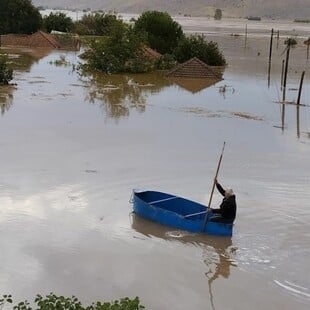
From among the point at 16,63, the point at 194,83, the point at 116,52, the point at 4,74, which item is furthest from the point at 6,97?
Result: the point at 16,63

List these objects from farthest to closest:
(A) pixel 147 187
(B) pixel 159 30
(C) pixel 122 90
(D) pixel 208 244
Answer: (B) pixel 159 30, (C) pixel 122 90, (A) pixel 147 187, (D) pixel 208 244

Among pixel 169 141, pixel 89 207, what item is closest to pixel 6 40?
pixel 169 141

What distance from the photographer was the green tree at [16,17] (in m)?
55.5

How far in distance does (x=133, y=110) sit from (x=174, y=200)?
13025 millimetres

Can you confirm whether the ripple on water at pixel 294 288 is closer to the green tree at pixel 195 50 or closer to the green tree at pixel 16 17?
the green tree at pixel 195 50

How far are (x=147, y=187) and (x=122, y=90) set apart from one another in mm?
16819

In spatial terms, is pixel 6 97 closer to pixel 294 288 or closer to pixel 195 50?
pixel 195 50

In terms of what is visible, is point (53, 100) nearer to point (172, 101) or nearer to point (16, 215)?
point (172, 101)

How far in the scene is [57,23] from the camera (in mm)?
62500

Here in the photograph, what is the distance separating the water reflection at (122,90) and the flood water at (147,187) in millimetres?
257

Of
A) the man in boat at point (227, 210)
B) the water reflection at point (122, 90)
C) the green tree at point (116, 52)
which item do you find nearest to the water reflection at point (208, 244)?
the man in boat at point (227, 210)

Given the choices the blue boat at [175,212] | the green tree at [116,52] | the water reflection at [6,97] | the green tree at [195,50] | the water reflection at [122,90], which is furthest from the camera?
the green tree at [195,50]

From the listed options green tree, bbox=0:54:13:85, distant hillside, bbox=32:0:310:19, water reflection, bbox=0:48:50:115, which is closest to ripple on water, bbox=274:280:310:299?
water reflection, bbox=0:48:50:115

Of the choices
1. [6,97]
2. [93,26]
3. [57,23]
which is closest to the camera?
[6,97]
